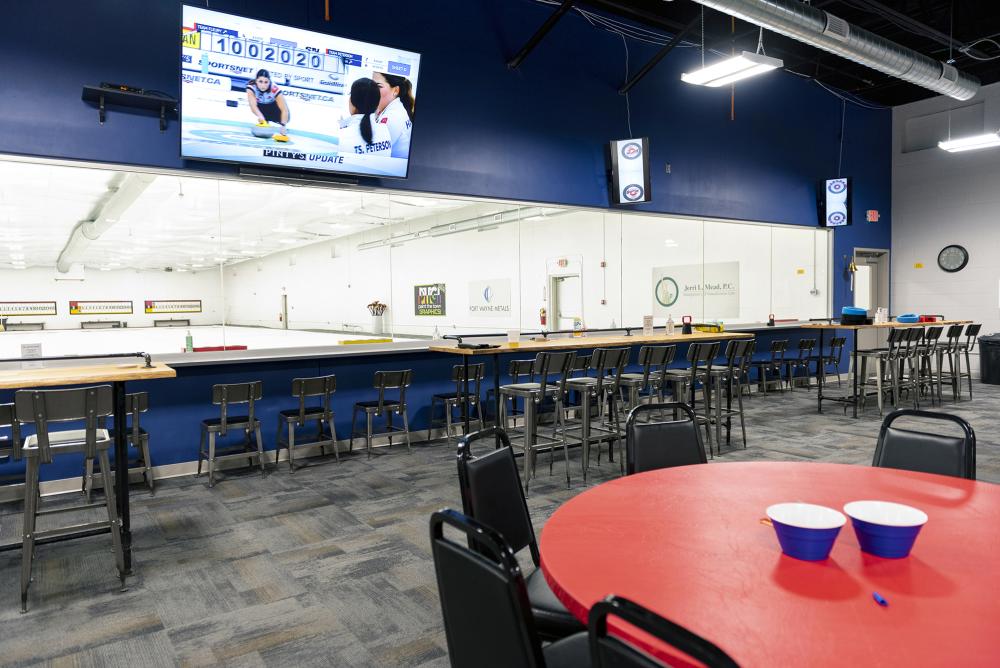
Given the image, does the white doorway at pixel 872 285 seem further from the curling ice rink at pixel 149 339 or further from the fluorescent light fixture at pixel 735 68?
the curling ice rink at pixel 149 339

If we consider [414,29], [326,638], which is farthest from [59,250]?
[326,638]

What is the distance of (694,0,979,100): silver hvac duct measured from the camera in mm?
5750

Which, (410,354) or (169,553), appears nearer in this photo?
(169,553)

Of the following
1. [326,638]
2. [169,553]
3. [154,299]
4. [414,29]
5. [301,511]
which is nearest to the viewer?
[326,638]

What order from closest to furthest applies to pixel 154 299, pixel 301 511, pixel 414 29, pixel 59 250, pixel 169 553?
pixel 169 553 < pixel 301 511 < pixel 59 250 < pixel 154 299 < pixel 414 29

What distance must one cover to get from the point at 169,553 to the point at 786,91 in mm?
10005

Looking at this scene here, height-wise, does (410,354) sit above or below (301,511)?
above

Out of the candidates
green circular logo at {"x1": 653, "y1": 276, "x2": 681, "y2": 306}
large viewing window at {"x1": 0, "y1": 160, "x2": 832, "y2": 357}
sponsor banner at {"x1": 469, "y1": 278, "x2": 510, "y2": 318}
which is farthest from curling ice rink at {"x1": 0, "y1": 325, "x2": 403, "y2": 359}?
green circular logo at {"x1": 653, "y1": 276, "x2": 681, "y2": 306}

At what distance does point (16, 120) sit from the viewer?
14.1ft

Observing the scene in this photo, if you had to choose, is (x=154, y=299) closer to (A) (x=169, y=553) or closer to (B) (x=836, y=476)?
(A) (x=169, y=553)

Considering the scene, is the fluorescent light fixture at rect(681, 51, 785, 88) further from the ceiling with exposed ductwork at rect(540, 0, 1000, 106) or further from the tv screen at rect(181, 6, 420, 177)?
the tv screen at rect(181, 6, 420, 177)

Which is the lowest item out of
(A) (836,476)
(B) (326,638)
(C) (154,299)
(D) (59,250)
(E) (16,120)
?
(B) (326,638)

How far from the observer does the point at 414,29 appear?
600 cm

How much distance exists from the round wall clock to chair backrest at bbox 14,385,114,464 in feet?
40.4
